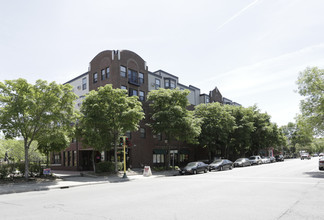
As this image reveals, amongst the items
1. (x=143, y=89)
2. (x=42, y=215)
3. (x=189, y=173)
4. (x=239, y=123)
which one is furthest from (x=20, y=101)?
(x=239, y=123)

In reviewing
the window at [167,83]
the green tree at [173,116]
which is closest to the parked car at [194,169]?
the green tree at [173,116]

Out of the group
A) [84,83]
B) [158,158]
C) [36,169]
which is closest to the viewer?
[36,169]

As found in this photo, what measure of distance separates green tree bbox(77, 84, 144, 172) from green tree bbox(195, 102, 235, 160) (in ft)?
49.4

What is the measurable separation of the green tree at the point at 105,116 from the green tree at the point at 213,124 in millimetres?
15063

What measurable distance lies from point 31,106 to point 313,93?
25158 millimetres

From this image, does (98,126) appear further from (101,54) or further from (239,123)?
(239,123)

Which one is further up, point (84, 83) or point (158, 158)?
point (84, 83)

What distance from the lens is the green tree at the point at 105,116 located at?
23.7 meters

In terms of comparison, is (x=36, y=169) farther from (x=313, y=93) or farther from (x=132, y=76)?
(x=313, y=93)

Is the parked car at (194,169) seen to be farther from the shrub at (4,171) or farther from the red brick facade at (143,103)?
the shrub at (4,171)

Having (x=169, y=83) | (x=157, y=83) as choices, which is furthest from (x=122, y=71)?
(x=169, y=83)

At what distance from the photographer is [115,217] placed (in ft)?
24.2

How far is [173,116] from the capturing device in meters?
29.0

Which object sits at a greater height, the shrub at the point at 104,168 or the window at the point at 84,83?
the window at the point at 84,83
